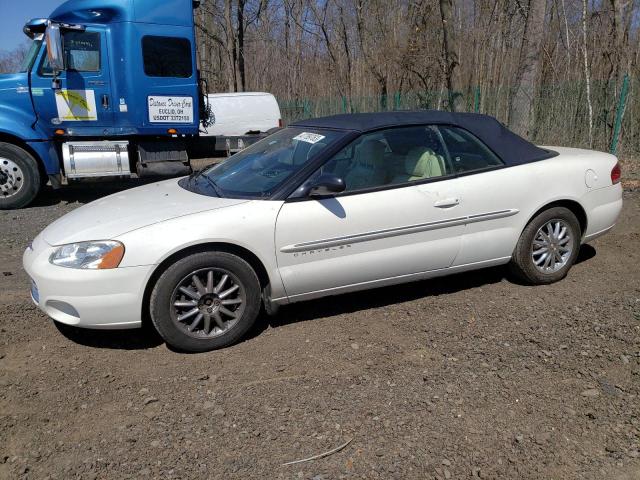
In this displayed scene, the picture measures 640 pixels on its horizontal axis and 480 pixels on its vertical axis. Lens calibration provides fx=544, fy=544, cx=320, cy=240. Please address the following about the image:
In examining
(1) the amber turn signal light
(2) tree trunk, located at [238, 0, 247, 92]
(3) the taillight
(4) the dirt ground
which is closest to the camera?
(4) the dirt ground

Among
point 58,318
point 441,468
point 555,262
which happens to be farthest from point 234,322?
point 555,262

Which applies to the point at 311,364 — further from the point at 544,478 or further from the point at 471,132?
the point at 471,132

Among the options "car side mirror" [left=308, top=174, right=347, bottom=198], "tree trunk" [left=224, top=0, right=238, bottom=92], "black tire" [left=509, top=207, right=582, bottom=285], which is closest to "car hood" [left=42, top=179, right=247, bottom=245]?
"car side mirror" [left=308, top=174, right=347, bottom=198]

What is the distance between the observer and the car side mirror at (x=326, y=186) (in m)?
3.62

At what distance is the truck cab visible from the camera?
870cm

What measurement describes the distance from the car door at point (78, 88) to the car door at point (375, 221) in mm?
6764

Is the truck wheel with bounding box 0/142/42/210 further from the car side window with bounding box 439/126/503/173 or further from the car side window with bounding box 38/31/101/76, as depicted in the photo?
the car side window with bounding box 439/126/503/173

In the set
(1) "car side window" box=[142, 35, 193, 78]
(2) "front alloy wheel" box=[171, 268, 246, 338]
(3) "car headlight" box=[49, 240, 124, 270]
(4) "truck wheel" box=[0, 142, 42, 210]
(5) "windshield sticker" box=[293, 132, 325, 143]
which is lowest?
(4) "truck wheel" box=[0, 142, 42, 210]

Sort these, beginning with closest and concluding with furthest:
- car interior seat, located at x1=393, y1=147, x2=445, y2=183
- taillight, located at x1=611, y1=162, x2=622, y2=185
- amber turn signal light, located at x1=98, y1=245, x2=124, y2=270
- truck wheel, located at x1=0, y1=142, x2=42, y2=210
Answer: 1. amber turn signal light, located at x1=98, y1=245, x2=124, y2=270
2. car interior seat, located at x1=393, y1=147, x2=445, y2=183
3. taillight, located at x1=611, y1=162, x2=622, y2=185
4. truck wheel, located at x1=0, y1=142, x2=42, y2=210

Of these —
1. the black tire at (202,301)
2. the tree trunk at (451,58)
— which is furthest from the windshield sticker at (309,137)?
the tree trunk at (451,58)

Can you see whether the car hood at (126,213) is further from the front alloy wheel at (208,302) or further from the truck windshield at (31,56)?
the truck windshield at (31,56)

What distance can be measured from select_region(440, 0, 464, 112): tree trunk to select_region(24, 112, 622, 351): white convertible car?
10.1m

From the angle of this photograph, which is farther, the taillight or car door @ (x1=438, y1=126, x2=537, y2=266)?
the taillight

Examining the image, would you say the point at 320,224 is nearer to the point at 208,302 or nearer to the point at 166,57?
the point at 208,302
